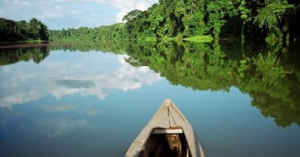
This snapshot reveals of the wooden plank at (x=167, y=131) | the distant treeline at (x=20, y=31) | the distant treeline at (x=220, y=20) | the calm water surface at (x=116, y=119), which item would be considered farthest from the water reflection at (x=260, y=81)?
the distant treeline at (x=20, y=31)

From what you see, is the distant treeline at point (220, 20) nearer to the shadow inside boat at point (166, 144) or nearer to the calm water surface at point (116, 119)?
the calm water surface at point (116, 119)

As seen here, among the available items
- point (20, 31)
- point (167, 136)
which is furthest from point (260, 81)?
point (20, 31)

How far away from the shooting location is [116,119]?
859 centimetres

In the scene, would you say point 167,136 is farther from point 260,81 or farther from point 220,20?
point 220,20

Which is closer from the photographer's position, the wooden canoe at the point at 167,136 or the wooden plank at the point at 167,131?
the wooden canoe at the point at 167,136

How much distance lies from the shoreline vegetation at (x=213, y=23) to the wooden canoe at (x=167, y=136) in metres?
29.0

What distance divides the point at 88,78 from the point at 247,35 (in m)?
31.3

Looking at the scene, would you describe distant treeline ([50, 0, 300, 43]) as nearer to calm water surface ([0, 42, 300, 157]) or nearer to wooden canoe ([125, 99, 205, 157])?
calm water surface ([0, 42, 300, 157])

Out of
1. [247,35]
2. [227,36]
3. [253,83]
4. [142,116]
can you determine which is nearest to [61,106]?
[142,116]

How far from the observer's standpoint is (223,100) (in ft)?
34.0

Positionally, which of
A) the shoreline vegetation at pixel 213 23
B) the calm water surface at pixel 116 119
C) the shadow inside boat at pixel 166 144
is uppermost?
the shoreline vegetation at pixel 213 23

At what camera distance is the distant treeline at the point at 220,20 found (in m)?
32.9

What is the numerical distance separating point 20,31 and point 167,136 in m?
98.4

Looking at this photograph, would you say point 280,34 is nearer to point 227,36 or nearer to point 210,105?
point 227,36
